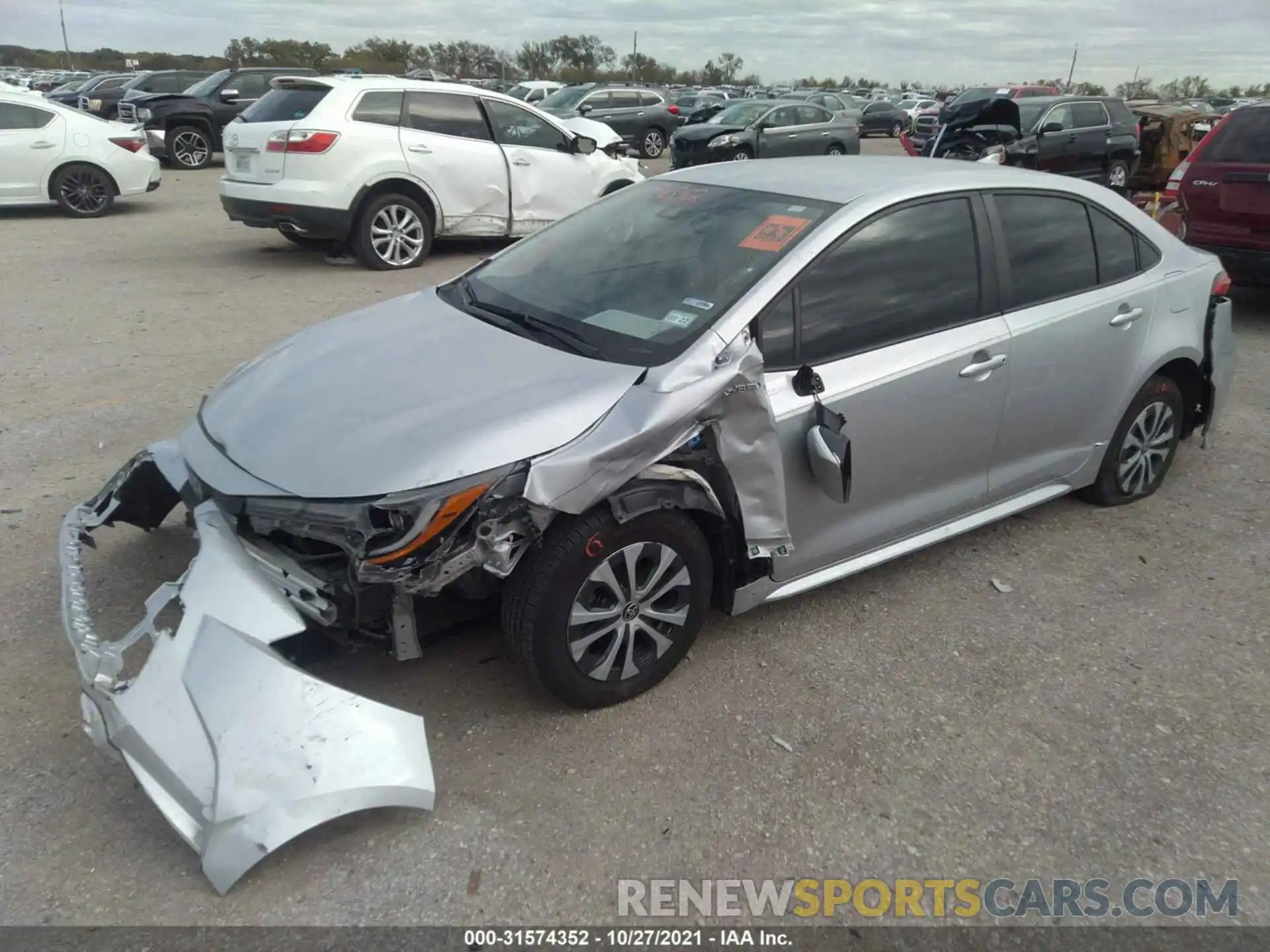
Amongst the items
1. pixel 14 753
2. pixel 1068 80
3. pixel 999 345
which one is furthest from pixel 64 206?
pixel 1068 80

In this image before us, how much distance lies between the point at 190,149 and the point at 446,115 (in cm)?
1032

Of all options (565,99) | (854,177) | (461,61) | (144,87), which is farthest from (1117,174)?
(461,61)

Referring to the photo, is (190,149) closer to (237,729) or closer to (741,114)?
(741,114)

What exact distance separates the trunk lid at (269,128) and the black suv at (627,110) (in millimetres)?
11677

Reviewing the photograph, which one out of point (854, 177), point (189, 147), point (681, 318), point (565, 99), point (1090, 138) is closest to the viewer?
point (681, 318)

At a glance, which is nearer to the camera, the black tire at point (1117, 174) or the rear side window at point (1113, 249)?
the rear side window at point (1113, 249)

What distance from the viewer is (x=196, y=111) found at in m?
16.8

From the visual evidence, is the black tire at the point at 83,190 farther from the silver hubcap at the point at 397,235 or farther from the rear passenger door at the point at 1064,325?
the rear passenger door at the point at 1064,325

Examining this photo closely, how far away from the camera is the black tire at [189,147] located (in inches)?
672

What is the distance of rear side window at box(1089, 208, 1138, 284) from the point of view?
4078mm

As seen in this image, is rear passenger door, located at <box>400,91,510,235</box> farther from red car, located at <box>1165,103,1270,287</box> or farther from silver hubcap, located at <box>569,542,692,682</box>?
silver hubcap, located at <box>569,542,692,682</box>

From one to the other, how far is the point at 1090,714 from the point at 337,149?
8.03 m

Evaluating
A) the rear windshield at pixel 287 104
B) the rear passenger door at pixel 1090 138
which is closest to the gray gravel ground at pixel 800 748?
the rear windshield at pixel 287 104

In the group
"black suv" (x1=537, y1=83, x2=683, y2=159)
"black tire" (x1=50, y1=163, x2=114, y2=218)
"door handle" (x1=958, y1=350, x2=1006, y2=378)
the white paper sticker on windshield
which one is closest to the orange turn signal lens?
the white paper sticker on windshield
